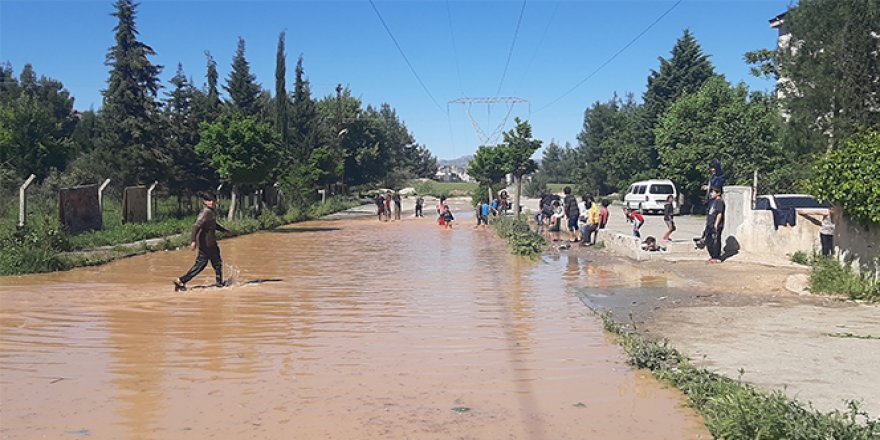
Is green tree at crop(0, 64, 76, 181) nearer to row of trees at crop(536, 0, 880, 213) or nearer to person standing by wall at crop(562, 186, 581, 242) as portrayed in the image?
person standing by wall at crop(562, 186, 581, 242)

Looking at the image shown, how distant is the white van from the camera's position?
37.5 meters

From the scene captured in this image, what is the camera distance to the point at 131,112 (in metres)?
36.6

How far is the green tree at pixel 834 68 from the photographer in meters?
12.7

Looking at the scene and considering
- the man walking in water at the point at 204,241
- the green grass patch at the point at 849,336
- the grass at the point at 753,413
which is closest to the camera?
the grass at the point at 753,413

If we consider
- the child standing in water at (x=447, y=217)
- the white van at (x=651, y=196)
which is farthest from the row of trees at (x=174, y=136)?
the white van at (x=651, y=196)

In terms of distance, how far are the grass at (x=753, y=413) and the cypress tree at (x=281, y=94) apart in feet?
144

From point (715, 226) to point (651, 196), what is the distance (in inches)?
865

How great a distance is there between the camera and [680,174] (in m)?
39.7

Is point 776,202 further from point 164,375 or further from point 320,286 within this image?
point 164,375

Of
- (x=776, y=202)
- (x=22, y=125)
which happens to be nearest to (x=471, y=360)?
(x=776, y=202)

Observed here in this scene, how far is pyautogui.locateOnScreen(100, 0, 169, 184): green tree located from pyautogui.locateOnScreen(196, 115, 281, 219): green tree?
7.53 meters

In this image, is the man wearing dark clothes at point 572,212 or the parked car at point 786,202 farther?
the man wearing dark clothes at point 572,212

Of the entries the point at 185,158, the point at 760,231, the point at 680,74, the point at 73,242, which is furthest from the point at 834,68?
A: the point at 680,74

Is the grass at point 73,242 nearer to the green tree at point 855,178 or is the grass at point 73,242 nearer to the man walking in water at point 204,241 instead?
the man walking in water at point 204,241
